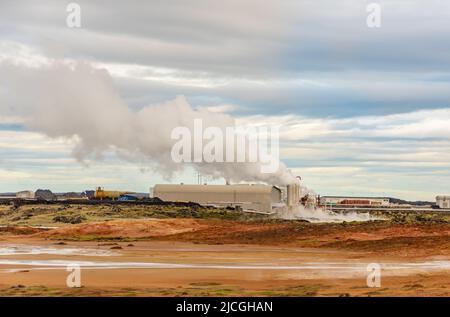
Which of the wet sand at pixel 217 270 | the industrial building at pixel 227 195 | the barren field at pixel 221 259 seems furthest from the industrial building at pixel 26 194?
the wet sand at pixel 217 270

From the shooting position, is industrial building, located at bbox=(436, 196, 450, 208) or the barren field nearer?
the barren field

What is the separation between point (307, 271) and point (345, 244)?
19.5m

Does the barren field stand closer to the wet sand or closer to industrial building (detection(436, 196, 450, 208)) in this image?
the wet sand

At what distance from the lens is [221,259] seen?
164 feet

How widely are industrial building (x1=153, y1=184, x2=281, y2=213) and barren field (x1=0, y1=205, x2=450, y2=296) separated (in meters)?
39.3

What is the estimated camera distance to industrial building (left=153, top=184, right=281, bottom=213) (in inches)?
5079

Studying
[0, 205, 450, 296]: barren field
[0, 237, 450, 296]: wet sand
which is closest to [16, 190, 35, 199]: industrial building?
[0, 205, 450, 296]: barren field

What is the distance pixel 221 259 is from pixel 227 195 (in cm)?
8244

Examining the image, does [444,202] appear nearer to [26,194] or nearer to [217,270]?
[26,194]

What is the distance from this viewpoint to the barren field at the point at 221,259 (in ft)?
116

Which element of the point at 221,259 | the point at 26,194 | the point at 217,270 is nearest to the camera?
the point at 217,270

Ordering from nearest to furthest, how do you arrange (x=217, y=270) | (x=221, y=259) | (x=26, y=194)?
1. (x=217, y=270)
2. (x=221, y=259)
3. (x=26, y=194)

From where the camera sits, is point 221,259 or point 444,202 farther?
point 444,202

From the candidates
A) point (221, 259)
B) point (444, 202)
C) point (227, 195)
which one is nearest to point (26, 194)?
point (227, 195)
